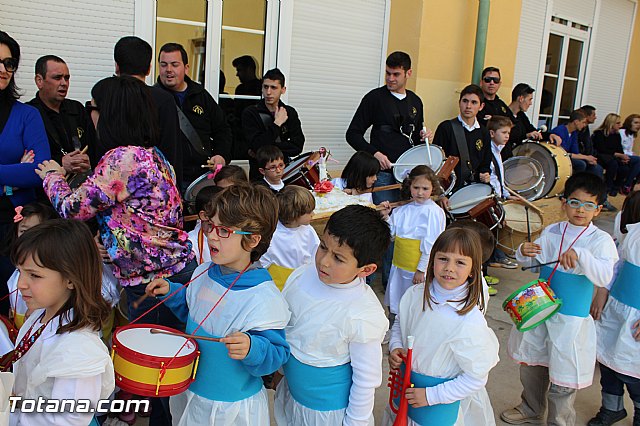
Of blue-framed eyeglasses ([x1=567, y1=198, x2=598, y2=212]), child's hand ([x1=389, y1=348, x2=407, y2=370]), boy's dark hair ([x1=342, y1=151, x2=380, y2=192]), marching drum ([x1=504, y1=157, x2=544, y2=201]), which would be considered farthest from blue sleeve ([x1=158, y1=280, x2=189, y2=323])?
marching drum ([x1=504, y1=157, x2=544, y2=201])

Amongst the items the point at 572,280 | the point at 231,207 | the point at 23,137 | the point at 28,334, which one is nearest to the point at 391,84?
the point at 572,280

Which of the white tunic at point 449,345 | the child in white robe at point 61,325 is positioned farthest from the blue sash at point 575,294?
the child in white robe at point 61,325

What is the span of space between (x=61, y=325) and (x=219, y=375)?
529 mm

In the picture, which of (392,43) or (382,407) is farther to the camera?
(392,43)

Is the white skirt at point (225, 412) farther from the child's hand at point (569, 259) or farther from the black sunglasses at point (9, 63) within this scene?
the black sunglasses at point (9, 63)

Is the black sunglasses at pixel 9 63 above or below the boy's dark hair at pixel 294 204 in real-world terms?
above

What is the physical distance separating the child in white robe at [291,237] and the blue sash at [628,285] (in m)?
1.73

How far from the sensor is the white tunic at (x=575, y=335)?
2764 millimetres

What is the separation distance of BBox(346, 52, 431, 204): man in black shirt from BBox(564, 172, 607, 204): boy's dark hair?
85.8 inches

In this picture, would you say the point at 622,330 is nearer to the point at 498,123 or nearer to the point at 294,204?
the point at 294,204

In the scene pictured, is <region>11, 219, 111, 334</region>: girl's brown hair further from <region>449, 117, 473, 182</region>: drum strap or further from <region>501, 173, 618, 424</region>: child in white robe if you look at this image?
<region>449, 117, 473, 182</region>: drum strap

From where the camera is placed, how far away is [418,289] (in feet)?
7.96

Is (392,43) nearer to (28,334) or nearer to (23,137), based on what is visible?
(23,137)

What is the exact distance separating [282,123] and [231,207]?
2.85 m
